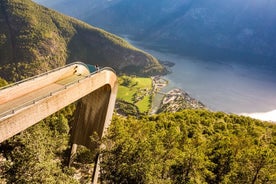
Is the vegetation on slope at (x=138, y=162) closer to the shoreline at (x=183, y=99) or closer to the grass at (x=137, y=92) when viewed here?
the grass at (x=137, y=92)

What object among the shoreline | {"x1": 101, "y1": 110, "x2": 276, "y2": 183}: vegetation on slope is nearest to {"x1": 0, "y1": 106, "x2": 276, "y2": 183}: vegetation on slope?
{"x1": 101, "y1": 110, "x2": 276, "y2": 183}: vegetation on slope

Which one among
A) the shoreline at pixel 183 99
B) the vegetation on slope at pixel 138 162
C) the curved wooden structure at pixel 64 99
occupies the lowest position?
the vegetation on slope at pixel 138 162

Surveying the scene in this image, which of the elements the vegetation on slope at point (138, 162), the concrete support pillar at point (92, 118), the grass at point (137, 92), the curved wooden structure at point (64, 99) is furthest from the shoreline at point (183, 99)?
the vegetation on slope at point (138, 162)

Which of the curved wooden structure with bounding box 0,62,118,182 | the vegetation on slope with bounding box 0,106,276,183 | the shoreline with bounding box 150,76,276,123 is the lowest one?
the vegetation on slope with bounding box 0,106,276,183

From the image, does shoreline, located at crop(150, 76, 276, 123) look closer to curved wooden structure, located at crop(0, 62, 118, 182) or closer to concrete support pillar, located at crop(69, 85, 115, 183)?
concrete support pillar, located at crop(69, 85, 115, 183)

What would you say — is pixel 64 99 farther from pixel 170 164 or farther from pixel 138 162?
pixel 170 164

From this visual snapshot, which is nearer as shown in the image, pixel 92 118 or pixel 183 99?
pixel 92 118

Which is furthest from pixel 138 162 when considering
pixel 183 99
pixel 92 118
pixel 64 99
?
pixel 183 99

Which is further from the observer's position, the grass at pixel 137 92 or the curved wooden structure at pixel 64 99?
the grass at pixel 137 92
